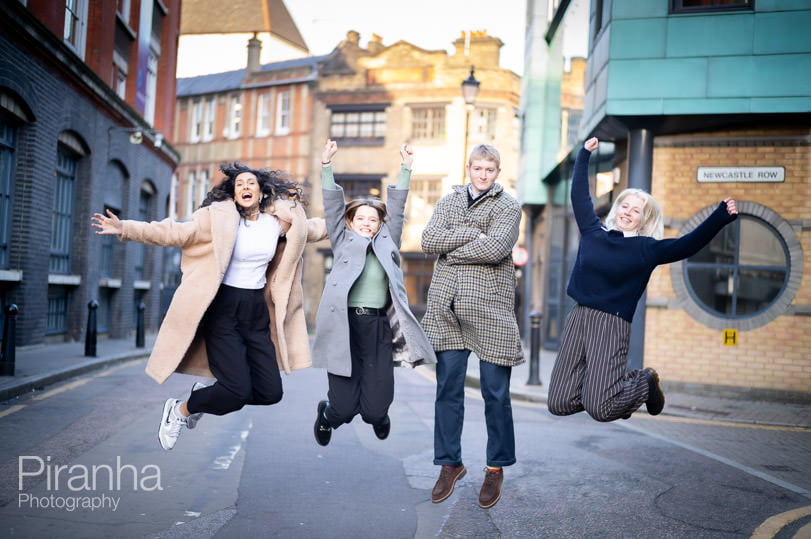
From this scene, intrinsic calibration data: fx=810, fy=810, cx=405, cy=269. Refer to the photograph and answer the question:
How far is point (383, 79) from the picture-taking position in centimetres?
3419

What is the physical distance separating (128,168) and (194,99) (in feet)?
65.6

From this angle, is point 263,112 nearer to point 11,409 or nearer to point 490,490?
point 11,409

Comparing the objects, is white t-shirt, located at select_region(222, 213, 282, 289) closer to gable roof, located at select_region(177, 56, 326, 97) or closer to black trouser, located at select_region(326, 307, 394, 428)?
black trouser, located at select_region(326, 307, 394, 428)

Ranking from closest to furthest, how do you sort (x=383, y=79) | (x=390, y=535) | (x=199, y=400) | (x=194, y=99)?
(x=390, y=535)
(x=199, y=400)
(x=383, y=79)
(x=194, y=99)

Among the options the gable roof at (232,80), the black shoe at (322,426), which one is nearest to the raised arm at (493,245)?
the black shoe at (322,426)

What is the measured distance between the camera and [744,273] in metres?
12.4

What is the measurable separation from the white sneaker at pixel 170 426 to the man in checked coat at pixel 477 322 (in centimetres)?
174

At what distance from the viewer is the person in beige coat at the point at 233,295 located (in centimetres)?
524

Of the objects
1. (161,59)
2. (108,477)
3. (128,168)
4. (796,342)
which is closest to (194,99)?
(161,59)

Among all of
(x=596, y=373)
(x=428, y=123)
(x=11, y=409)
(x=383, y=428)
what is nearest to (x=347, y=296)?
(x=383, y=428)

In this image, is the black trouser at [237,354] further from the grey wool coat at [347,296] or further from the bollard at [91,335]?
the bollard at [91,335]

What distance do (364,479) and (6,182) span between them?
10.1 m

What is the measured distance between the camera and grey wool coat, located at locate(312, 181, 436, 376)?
5160mm

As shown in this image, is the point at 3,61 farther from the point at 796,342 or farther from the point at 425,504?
the point at 796,342
